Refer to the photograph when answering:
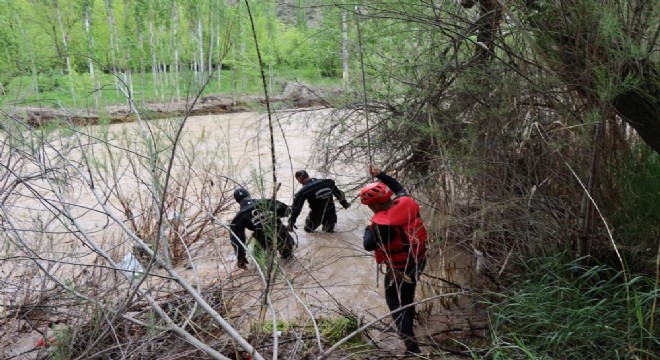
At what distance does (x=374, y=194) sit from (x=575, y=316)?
5.06ft

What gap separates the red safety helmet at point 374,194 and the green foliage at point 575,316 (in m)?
1.09

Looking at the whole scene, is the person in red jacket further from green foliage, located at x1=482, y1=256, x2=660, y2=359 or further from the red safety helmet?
green foliage, located at x1=482, y1=256, x2=660, y2=359

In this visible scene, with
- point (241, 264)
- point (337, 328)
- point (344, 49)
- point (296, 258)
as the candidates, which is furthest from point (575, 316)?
point (344, 49)

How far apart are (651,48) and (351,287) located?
11.6 ft

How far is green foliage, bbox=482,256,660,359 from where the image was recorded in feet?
9.78

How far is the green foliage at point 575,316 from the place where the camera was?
9.78 ft

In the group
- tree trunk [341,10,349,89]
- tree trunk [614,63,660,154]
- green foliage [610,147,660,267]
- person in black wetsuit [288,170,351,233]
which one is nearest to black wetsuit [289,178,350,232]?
person in black wetsuit [288,170,351,233]

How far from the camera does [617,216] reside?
152 inches

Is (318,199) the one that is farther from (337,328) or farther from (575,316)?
(575,316)

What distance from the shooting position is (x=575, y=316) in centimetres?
325

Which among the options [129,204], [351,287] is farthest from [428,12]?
[129,204]

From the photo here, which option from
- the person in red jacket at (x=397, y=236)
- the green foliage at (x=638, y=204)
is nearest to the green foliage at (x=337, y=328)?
the person in red jacket at (x=397, y=236)

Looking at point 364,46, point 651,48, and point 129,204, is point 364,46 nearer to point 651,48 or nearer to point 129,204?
point 651,48

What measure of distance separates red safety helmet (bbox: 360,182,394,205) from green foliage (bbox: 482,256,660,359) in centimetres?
109
